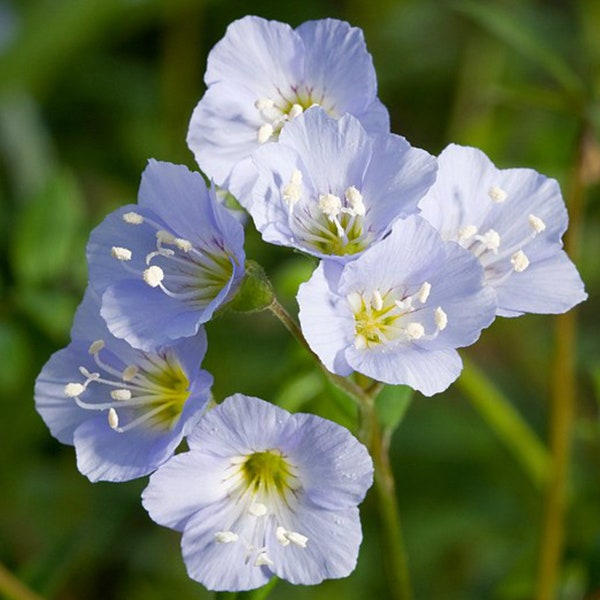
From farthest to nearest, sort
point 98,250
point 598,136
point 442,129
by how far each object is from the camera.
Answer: point 442,129, point 598,136, point 98,250

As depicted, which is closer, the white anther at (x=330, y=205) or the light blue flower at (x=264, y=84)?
the white anther at (x=330, y=205)

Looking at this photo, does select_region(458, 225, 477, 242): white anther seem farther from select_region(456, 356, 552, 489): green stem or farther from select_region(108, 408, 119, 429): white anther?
select_region(456, 356, 552, 489): green stem

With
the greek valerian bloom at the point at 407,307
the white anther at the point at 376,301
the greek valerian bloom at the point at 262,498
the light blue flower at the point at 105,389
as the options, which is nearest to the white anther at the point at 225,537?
A: the greek valerian bloom at the point at 262,498

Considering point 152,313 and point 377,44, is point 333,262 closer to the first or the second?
point 152,313

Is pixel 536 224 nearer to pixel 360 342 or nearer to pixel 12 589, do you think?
pixel 360 342

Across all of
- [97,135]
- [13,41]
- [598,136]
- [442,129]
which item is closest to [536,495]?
[598,136]

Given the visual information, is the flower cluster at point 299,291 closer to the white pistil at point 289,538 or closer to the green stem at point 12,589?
the white pistil at point 289,538
